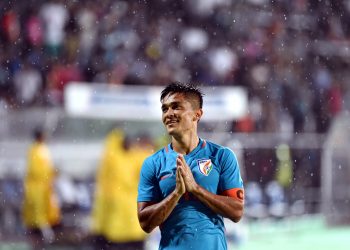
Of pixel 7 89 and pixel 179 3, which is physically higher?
pixel 179 3

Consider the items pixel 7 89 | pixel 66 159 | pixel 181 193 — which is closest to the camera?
pixel 181 193

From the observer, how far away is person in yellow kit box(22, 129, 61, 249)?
847 cm

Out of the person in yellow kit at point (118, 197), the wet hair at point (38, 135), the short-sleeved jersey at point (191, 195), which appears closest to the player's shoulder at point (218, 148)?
the short-sleeved jersey at point (191, 195)

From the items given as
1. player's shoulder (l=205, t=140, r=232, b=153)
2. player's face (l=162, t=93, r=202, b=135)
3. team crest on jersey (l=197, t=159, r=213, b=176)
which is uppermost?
player's face (l=162, t=93, r=202, b=135)

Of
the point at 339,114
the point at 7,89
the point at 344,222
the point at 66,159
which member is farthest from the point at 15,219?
the point at 339,114

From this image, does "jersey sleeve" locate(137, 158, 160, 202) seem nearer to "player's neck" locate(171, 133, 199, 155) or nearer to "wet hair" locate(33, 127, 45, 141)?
"player's neck" locate(171, 133, 199, 155)

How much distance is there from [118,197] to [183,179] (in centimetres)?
556

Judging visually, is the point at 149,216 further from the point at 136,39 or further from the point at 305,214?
the point at 136,39

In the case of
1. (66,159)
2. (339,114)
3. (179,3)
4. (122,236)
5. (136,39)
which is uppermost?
(179,3)

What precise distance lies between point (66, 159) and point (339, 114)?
4.72 m

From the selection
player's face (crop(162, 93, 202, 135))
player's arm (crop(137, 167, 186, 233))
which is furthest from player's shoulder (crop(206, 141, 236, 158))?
player's arm (crop(137, 167, 186, 233))

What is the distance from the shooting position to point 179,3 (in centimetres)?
1426

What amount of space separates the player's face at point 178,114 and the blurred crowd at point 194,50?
7.27 metres

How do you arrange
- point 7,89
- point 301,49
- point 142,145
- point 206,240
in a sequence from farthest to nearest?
point 301,49 < point 7,89 < point 142,145 < point 206,240
